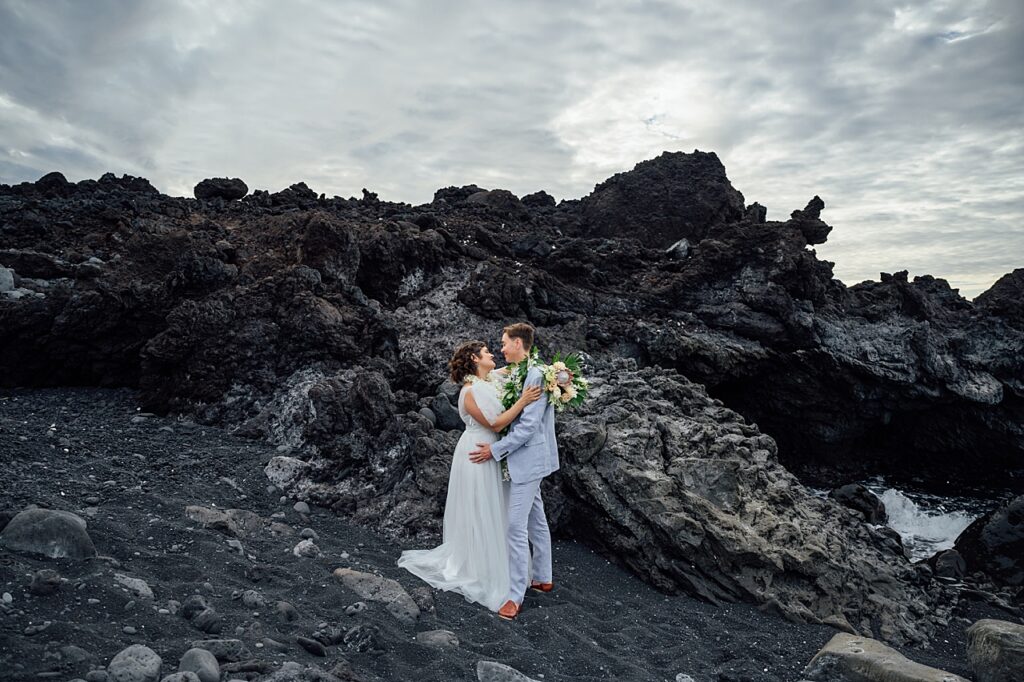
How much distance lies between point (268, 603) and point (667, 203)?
20313 millimetres

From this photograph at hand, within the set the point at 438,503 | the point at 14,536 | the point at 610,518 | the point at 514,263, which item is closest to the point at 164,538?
the point at 14,536

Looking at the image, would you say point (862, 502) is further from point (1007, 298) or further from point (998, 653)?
point (1007, 298)

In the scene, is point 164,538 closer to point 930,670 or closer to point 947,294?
point 930,670

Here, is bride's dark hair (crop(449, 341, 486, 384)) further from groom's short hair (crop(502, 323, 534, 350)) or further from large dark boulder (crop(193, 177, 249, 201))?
large dark boulder (crop(193, 177, 249, 201))

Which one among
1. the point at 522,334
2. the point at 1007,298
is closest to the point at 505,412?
the point at 522,334

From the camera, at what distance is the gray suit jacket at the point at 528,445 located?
6.86 m

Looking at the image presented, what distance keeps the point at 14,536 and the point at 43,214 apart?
16590mm

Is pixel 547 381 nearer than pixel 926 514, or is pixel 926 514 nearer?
pixel 547 381

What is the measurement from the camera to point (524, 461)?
6.93 metres

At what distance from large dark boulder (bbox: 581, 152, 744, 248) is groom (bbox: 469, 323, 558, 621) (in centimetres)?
1645

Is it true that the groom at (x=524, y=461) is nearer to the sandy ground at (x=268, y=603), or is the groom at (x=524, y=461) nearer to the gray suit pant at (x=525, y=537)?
the gray suit pant at (x=525, y=537)

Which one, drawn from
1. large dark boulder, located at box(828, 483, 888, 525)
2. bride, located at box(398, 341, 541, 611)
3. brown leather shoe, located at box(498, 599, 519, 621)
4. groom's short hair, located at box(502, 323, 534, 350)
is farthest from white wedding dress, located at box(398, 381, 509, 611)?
large dark boulder, located at box(828, 483, 888, 525)

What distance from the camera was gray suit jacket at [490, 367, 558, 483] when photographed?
686 cm

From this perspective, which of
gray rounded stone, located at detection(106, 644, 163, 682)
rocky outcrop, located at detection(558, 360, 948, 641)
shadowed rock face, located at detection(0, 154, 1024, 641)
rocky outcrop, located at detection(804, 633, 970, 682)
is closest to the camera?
gray rounded stone, located at detection(106, 644, 163, 682)
